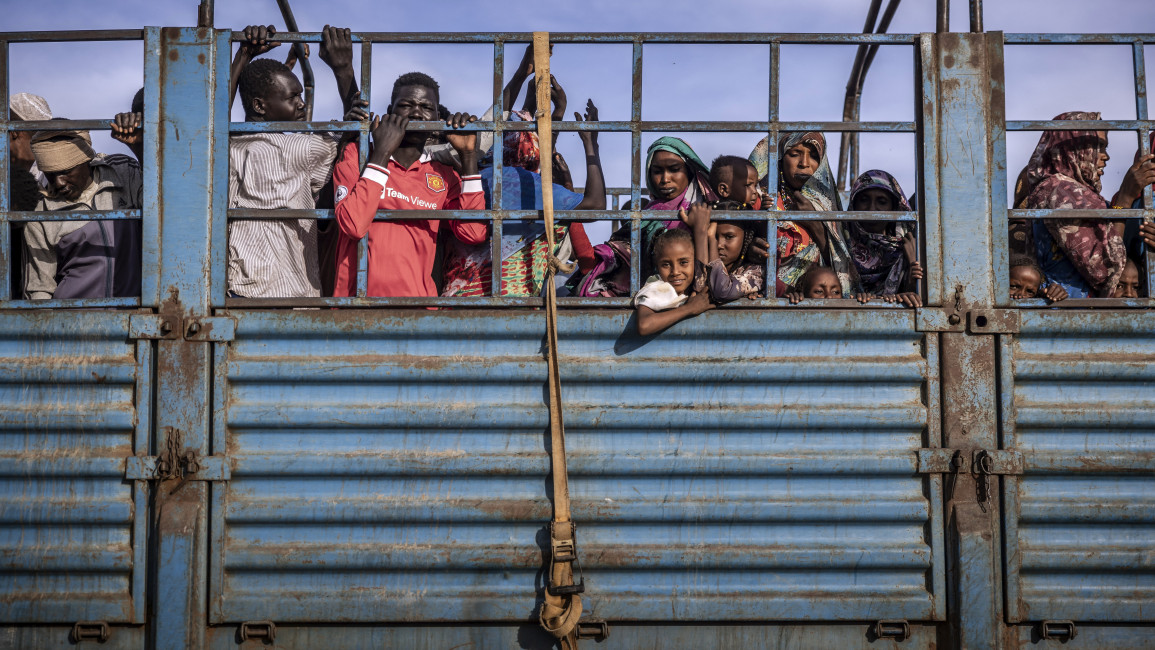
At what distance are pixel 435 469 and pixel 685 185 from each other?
1.50 meters

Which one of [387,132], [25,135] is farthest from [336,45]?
[25,135]

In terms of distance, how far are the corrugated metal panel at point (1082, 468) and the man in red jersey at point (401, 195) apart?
6.34 ft

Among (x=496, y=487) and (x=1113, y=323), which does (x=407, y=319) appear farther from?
(x=1113, y=323)

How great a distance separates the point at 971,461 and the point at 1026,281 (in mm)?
828

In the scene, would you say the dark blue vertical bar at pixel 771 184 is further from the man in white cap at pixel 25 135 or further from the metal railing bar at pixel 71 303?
the man in white cap at pixel 25 135

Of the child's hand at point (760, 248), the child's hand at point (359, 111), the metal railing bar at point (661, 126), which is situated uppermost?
the child's hand at point (359, 111)

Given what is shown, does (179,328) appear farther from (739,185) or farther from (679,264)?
(739,185)

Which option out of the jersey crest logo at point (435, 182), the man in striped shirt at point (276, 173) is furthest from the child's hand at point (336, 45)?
the jersey crest logo at point (435, 182)

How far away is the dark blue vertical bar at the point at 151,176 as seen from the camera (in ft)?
8.58

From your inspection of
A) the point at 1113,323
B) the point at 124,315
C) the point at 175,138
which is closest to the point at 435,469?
the point at 124,315

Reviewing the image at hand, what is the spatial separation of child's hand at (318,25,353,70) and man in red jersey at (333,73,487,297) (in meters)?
0.23

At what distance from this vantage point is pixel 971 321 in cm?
259

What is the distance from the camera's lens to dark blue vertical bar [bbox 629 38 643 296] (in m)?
2.67

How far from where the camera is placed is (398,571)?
2.55 m
